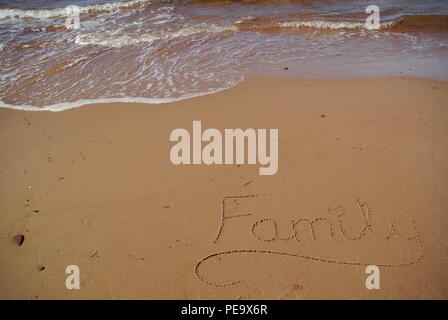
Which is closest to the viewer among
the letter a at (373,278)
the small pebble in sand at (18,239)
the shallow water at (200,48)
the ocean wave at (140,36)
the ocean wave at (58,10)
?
the letter a at (373,278)

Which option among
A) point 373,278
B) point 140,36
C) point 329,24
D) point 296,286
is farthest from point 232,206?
point 329,24

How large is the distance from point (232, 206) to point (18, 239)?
200cm

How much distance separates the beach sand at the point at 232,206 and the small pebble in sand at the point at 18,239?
4 centimetres

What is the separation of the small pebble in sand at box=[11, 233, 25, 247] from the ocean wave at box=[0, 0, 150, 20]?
33.7 ft

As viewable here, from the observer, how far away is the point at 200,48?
22.8 ft

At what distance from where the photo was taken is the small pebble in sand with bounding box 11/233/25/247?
2.77 m

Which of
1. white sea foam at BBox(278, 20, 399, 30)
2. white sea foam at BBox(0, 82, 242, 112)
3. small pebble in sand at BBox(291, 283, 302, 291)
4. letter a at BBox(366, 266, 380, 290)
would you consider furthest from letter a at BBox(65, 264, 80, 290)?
white sea foam at BBox(278, 20, 399, 30)

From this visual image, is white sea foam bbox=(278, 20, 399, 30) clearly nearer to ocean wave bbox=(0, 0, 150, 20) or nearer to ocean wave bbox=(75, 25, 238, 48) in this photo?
ocean wave bbox=(75, 25, 238, 48)

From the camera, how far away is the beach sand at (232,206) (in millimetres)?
2424

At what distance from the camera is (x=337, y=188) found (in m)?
3.10

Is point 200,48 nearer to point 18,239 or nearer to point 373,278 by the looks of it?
point 18,239

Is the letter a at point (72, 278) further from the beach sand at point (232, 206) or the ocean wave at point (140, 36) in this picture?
the ocean wave at point (140, 36)

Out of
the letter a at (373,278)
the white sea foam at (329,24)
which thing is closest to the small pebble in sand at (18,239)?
the letter a at (373,278)
